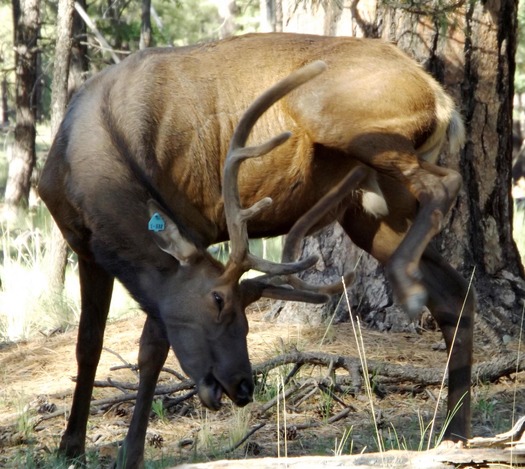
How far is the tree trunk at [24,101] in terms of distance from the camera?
13266 millimetres

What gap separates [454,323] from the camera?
530 cm

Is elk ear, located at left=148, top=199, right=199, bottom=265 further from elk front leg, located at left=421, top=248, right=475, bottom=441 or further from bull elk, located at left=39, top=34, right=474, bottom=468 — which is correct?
elk front leg, located at left=421, top=248, right=475, bottom=441

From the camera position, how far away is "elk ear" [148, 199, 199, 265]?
4.39 metres

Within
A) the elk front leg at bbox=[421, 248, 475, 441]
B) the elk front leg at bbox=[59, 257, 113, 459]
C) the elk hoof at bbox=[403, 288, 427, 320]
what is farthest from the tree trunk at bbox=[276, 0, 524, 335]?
the elk front leg at bbox=[59, 257, 113, 459]

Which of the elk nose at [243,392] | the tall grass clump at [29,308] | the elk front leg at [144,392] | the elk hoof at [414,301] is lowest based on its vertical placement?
the tall grass clump at [29,308]

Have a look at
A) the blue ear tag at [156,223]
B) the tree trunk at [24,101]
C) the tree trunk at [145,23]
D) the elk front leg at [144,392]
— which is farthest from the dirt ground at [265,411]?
the tree trunk at [145,23]

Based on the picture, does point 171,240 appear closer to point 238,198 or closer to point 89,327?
point 238,198

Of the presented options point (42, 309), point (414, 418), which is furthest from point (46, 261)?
point (414, 418)

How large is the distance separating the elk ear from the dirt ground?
892mm

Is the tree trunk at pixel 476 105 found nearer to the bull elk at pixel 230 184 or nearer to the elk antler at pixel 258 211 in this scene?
the bull elk at pixel 230 184

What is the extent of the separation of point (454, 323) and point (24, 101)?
1046 centimetres

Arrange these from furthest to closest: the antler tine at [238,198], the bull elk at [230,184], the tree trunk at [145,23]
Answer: the tree trunk at [145,23] < the bull elk at [230,184] < the antler tine at [238,198]

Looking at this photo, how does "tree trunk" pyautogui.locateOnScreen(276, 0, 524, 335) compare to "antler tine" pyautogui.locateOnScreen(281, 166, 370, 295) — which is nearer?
"antler tine" pyautogui.locateOnScreen(281, 166, 370, 295)

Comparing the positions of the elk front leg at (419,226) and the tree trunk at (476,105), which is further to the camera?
the tree trunk at (476,105)
